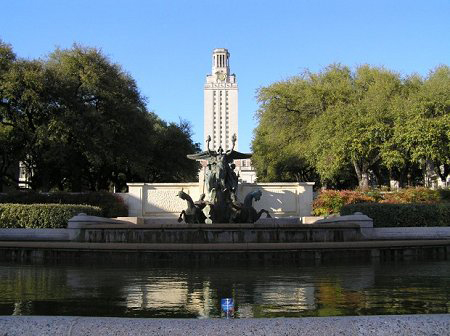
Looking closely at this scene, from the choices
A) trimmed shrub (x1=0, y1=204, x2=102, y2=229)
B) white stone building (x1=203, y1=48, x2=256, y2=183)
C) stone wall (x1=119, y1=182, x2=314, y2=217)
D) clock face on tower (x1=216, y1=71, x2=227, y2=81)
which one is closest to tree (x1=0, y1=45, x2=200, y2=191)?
stone wall (x1=119, y1=182, x2=314, y2=217)

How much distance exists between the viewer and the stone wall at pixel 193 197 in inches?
1152

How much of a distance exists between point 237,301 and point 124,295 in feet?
6.31

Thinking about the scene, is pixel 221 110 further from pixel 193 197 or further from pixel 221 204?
pixel 221 204

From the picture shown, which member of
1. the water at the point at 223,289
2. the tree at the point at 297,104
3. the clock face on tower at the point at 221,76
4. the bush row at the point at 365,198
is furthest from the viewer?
the clock face on tower at the point at 221,76

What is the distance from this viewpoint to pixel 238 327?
3662 millimetres

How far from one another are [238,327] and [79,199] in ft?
94.1

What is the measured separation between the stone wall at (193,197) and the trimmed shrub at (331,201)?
20.0 inches

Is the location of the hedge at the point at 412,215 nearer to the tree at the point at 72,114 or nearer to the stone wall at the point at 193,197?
the stone wall at the point at 193,197

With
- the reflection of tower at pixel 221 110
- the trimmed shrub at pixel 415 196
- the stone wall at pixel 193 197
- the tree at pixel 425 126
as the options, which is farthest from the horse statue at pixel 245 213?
the reflection of tower at pixel 221 110

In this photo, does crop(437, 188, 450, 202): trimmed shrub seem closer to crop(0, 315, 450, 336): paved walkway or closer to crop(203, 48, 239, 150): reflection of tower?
crop(0, 315, 450, 336): paved walkway

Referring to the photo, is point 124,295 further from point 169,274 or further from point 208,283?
point 169,274

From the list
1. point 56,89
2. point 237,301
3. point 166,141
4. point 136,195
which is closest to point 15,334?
point 237,301

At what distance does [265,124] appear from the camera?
5112 centimetres

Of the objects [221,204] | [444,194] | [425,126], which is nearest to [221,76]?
[425,126]
